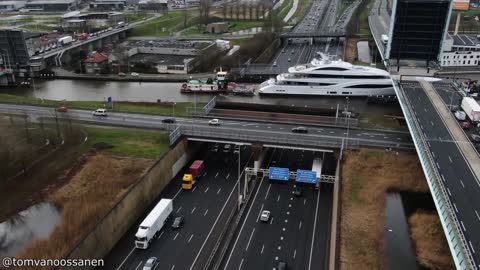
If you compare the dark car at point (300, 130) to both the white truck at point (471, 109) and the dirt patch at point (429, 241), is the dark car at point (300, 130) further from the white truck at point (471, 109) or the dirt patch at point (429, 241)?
the white truck at point (471, 109)

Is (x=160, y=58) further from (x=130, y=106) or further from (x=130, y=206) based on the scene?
(x=130, y=206)

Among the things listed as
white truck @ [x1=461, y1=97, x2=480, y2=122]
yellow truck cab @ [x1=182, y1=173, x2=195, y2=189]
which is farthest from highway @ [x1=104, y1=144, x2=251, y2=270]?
white truck @ [x1=461, y1=97, x2=480, y2=122]

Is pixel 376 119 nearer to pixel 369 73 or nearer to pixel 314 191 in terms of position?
pixel 369 73

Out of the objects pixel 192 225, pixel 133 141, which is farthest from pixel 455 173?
pixel 133 141

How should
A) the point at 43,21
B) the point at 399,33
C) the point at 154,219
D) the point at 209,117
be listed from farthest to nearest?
1. the point at 43,21
2. the point at 399,33
3. the point at 209,117
4. the point at 154,219

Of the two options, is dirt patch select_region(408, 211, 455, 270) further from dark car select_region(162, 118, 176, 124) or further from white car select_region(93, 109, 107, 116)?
white car select_region(93, 109, 107, 116)

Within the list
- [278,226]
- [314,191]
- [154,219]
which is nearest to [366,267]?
[278,226]
